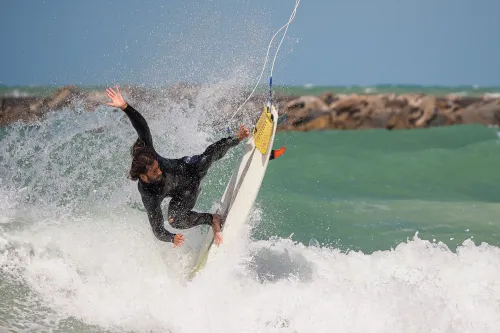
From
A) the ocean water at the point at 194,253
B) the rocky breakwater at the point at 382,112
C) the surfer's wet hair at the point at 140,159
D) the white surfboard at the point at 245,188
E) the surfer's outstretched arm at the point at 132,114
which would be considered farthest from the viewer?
the rocky breakwater at the point at 382,112

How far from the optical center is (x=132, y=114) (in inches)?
181

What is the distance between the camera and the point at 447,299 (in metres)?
5.33

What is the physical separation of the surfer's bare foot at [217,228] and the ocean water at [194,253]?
0.18m

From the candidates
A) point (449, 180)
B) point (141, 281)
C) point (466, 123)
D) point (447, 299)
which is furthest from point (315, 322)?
point (466, 123)

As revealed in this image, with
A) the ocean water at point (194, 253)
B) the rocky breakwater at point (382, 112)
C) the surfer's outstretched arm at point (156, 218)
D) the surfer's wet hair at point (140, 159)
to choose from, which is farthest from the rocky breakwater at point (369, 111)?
the surfer's wet hair at point (140, 159)

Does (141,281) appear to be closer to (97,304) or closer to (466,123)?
(97,304)

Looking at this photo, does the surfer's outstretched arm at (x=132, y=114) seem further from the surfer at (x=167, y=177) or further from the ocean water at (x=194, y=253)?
the ocean water at (x=194, y=253)

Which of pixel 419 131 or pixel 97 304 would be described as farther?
pixel 419 131

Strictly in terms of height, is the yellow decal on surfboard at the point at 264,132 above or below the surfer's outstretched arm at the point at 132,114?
below

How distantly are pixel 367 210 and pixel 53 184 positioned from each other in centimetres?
499

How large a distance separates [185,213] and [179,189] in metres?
0.22

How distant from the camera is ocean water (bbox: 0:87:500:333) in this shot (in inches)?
192

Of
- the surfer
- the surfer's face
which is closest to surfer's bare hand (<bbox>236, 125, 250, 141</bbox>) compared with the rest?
the surfer

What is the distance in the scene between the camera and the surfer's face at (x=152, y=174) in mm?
4707
